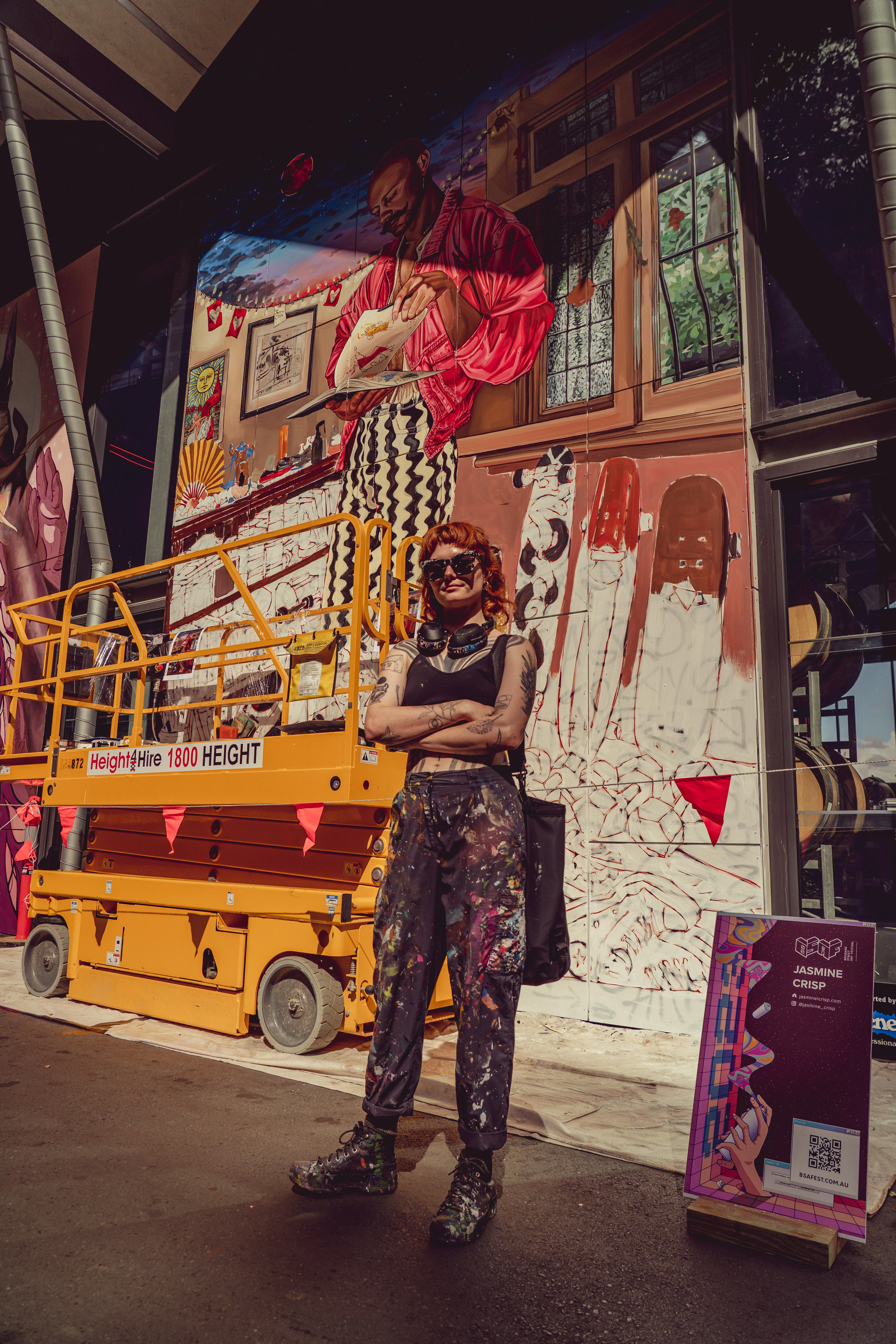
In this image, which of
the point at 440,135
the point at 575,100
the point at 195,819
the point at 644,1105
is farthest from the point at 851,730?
the point at 440,135

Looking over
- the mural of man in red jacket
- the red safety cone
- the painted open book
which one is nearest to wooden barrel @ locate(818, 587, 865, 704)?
the mural of man in red jacket

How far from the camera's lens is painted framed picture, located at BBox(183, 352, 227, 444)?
32.9 feet

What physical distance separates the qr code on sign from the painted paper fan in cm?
893

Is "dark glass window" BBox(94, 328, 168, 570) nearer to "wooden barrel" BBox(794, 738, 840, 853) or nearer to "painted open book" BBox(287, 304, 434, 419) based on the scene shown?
"painted open book" BBox(287, 304, 434, 419)

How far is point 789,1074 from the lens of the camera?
2.60 metres

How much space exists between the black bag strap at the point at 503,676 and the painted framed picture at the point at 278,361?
6.95 m

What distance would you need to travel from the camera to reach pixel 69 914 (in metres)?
6.60

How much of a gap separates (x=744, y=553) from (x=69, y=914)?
5784 millimetres

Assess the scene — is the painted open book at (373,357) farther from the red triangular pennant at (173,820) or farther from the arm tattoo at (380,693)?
the arm tattoo at (380,693)

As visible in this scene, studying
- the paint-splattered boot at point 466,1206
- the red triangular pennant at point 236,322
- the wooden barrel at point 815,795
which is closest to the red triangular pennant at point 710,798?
the wooden barrel at point 815,795

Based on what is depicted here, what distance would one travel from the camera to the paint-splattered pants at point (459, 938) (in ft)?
8.86

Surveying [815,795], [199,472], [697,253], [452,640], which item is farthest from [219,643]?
[452,640]

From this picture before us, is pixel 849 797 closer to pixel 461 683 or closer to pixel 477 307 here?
pixel 461 683

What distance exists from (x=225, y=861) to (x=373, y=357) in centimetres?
534
